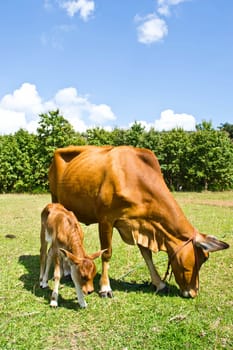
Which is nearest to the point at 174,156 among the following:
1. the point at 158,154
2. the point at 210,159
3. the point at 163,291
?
the point at 158,154

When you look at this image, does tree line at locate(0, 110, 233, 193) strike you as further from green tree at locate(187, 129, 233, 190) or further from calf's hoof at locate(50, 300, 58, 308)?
calf's hoof at locate(50, 300, 58, 308)

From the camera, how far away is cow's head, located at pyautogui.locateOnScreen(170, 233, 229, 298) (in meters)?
5.66

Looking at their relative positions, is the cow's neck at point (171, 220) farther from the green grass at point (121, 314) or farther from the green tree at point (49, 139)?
the green tree at point (49, 139)

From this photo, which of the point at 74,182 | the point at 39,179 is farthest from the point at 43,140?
the point at 74,182

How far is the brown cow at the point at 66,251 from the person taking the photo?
5125 mm

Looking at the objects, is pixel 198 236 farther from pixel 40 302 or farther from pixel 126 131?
pixel 126 131

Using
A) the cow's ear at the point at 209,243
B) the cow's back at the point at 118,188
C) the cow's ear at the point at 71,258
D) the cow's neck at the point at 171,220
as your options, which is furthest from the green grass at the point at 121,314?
the cow's back at the point at 118,188

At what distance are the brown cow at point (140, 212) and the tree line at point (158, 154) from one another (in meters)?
21.7

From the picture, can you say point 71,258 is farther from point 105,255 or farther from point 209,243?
point 209,243

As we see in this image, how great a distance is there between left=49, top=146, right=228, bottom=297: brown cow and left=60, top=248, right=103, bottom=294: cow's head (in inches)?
36.9

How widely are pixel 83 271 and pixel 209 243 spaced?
1952 mm

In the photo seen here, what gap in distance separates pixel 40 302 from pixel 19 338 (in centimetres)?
117

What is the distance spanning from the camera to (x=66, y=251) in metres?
5.20

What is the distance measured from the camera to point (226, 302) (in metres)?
5.73
